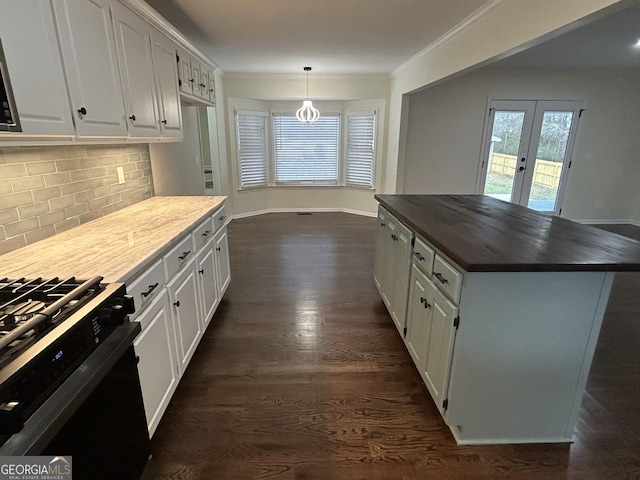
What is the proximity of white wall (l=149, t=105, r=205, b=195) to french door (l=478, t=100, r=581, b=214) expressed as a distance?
469 centimetres

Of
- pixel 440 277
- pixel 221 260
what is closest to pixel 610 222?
pixel 440 277

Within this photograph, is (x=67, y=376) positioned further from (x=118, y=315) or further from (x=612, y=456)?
(x=612, y=456)

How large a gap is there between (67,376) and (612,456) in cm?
236

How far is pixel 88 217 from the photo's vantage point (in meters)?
2.22

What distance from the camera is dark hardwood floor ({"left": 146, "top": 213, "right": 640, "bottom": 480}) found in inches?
62.7

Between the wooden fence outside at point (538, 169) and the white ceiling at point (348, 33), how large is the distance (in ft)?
4.81

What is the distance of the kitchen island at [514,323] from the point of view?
150 cm

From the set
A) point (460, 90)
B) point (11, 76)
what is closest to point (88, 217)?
point (11, 76)

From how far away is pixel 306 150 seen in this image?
6.59 meters

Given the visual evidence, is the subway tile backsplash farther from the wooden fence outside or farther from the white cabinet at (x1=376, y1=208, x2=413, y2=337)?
the wooden fence outside

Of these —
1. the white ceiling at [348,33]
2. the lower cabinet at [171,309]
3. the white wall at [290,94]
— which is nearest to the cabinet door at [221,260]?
the lower cabinet at [171,309]

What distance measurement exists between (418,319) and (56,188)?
2.29m

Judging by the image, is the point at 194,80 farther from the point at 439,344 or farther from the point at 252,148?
the point at 439,344

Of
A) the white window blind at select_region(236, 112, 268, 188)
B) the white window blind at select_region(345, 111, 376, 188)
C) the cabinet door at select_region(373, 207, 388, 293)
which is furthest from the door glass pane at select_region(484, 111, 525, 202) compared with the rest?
the white window blind at select_region(236, 112, 268, 188)
